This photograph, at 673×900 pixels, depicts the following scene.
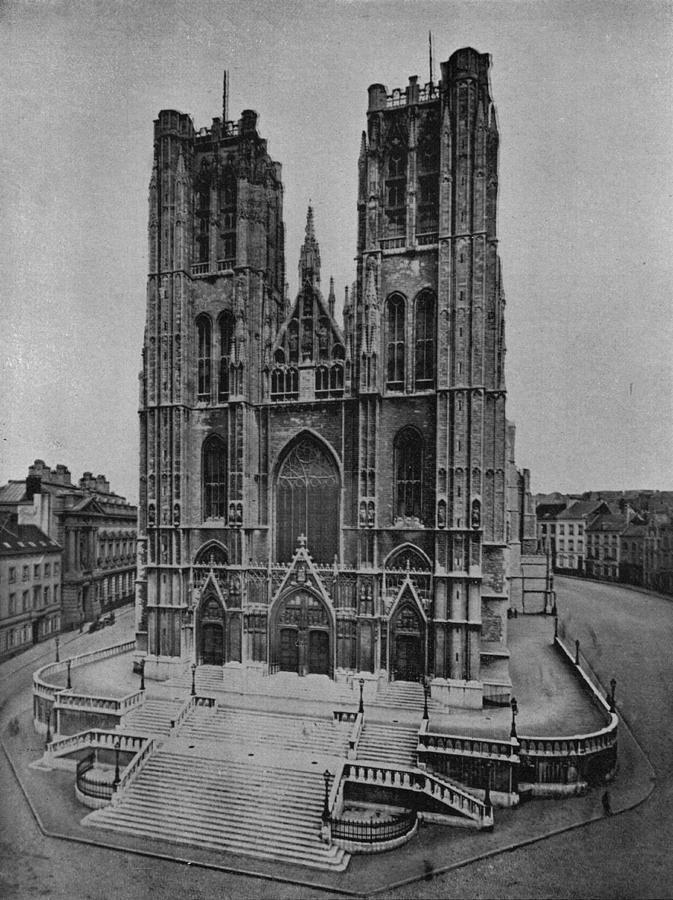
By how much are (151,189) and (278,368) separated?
37.4 feet

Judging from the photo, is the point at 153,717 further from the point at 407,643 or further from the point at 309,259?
the point at 309,259

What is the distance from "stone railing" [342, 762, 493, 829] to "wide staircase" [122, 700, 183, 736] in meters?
8.28

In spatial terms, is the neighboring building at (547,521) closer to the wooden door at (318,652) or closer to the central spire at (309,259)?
the wooden door at (318,652)

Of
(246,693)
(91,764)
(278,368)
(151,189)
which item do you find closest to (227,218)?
(151,189)

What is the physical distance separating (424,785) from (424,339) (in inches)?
734

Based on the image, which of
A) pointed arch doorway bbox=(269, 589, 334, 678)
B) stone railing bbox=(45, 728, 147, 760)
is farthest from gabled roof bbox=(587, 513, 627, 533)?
A: stone railing bbox=(45, 728, 147, 760)

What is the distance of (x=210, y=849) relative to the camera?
1917 centimetres

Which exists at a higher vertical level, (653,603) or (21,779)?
(653,603)

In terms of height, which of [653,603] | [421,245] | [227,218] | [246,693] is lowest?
[246,693]

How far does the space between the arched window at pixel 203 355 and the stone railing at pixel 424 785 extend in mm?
18943

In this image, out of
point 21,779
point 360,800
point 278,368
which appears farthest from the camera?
point 278,368

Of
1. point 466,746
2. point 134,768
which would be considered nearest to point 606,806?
point 466,746

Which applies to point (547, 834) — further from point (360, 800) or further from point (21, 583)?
point (21, 583)

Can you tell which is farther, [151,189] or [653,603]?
[151,189]
